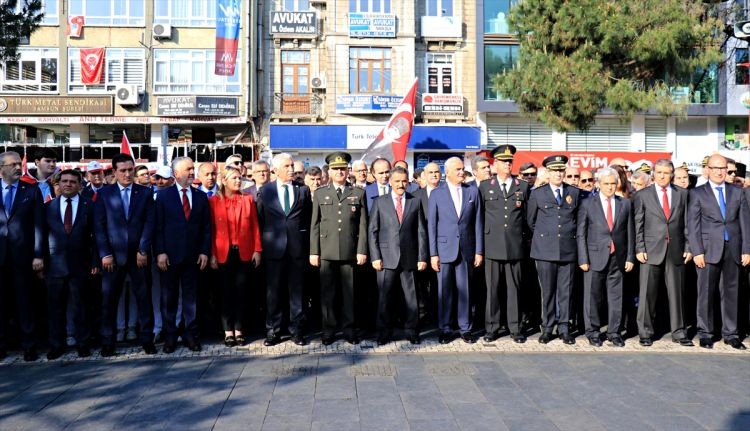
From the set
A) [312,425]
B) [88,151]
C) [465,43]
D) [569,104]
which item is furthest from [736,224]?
[88,151]

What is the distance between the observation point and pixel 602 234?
296 inches

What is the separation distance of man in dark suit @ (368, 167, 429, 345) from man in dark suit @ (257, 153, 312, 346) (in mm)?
902

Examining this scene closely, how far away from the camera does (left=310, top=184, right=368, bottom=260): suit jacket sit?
752 centimetres

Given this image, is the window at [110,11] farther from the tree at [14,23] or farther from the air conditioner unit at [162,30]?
the tree at [14,23]

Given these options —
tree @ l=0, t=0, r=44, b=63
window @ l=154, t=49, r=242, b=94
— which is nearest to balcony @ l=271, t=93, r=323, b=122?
window @ l=154, t=49, r=242, b=94

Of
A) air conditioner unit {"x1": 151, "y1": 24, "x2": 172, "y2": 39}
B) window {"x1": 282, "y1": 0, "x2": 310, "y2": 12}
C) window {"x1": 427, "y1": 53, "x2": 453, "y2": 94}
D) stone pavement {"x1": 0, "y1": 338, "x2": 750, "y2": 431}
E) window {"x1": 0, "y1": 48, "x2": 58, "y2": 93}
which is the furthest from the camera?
window {"x1": 427, "y1": 53, "x2": 453, "y2": 94}

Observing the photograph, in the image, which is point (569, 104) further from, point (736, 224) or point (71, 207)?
point (71, 207)

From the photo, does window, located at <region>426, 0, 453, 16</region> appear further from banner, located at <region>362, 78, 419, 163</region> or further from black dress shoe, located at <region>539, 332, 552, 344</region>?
black dress shoe, located at <region>539, 332, 552, 344</region>

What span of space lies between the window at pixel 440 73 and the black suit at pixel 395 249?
20878 millimetres

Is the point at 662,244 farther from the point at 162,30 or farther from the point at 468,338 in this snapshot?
the point at 162,30

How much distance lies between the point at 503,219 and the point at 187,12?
76.3 ft

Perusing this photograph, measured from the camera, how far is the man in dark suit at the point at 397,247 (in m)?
7.55

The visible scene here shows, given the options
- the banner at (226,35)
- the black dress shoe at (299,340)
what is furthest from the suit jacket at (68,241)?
the banner at (226,35)

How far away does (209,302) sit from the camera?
805 cm
